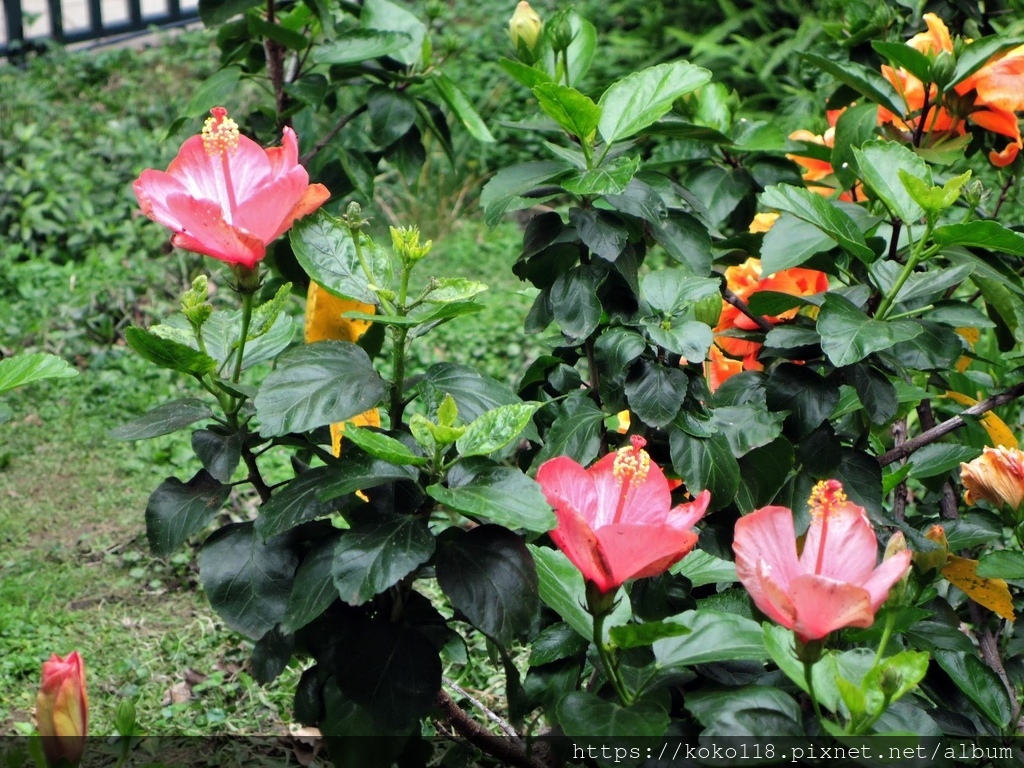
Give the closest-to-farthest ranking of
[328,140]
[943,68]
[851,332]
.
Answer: [851,332] → [943,68] → [328,140]

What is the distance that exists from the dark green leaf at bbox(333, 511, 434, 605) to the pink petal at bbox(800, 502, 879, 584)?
13.5 inches

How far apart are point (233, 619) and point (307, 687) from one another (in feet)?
0.55

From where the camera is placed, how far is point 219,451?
3.82 feet

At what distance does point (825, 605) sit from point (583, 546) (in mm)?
213

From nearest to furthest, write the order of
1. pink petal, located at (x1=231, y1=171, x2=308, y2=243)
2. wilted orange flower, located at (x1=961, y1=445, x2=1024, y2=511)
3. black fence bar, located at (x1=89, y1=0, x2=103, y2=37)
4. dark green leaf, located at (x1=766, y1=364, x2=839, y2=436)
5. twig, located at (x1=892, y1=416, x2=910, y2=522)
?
pink petal, located at (x1=231, y1=171, x2=308, y2=243)
dark green leaf, located at (x1=766, y1=364, x2=839, y2=436)
wilted orange flower, located at (x1=961, y1=445, x2=1024, y2=511)
twig, located at (x1=892, y1=416, x2=910, y2=522)
black fence bar, located at (x1=89, y1=0, x2=103, y2=37)

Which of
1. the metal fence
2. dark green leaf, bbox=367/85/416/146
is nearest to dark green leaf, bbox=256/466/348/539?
dark green leaf, bbox=367/85/416/146

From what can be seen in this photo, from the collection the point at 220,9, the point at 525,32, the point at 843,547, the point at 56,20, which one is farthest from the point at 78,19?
the point at 843,547

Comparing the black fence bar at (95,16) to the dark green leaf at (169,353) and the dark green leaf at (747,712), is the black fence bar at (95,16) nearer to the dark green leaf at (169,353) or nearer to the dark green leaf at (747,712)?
the dark green leaf at (169,353)

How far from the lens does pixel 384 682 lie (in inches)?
44.2

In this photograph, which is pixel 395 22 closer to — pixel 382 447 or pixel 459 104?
pixel 459 104

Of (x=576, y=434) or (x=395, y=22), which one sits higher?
(x=395, y=22)

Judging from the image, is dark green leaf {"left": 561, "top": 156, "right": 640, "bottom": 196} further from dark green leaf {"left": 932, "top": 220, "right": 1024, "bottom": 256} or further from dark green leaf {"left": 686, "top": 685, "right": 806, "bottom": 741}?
dark green leaf {"left": 686, "top": 685, "right": 806, "bottom": 741}

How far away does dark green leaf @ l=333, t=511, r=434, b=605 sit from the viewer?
3.23 ft

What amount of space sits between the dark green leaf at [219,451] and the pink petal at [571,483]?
13.0 inches
